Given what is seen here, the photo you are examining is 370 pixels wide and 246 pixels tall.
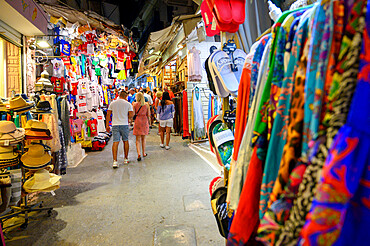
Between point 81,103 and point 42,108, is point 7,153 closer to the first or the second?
point 42,108

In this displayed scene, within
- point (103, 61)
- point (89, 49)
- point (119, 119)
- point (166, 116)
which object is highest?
point (103, 61)

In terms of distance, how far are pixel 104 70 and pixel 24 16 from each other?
698 centimetres

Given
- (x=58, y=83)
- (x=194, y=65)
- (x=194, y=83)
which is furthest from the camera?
(x=194, y=83)

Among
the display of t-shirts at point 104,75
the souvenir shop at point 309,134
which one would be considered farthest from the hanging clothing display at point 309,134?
the display of t-shirts at point 104,75

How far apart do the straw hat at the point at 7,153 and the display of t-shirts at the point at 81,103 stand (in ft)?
12.2

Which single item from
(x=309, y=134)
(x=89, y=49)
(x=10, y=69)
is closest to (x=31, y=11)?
(x=10, y=69)

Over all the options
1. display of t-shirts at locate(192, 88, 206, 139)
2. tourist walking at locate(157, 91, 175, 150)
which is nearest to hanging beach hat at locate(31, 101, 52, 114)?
tourist walking at locate(157, 91, 175, 150)

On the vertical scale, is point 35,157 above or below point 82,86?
below

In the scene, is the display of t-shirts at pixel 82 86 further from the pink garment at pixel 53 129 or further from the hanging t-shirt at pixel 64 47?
the pink garment at pixel 53 129

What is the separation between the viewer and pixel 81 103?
20.5 feet

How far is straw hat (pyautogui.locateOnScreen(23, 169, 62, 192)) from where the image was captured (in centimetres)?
283

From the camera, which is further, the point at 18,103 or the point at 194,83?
the point at 194,83

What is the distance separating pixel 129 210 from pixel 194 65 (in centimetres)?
515

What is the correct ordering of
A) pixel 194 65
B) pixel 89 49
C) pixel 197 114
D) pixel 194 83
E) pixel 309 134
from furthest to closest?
pixel 194 83 < pixel 197 114 < pixel 89 49 < pixel 194 65 < pixel 309 134
